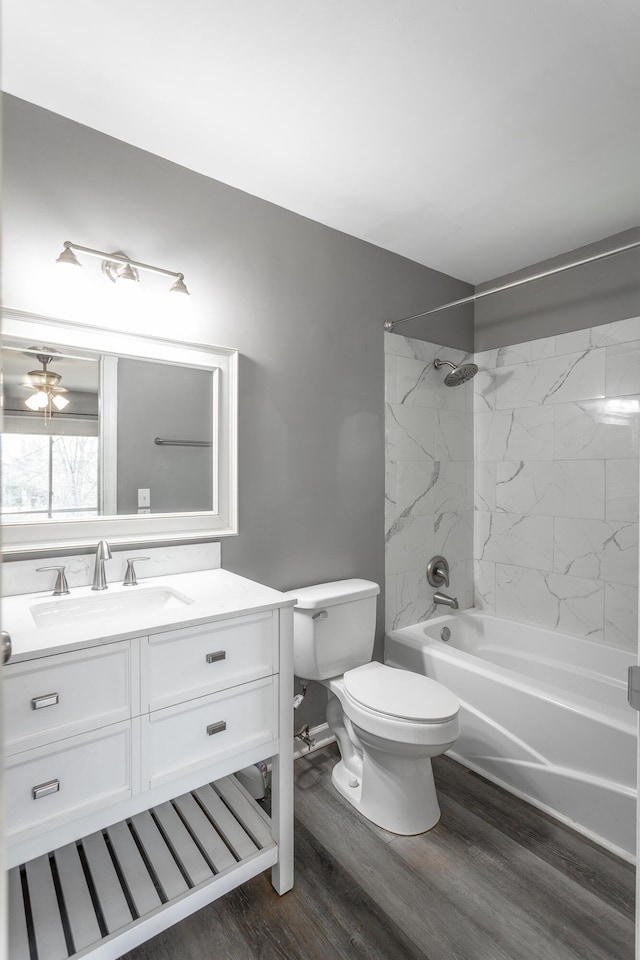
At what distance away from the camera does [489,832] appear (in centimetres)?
196

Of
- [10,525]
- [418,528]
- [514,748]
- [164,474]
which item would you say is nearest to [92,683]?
[10,525]

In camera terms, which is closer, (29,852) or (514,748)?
(29,852)

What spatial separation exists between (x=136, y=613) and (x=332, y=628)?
3.05 ft

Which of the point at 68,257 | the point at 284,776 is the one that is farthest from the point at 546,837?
the point at 68,257

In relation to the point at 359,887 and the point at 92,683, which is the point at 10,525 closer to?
the point at 92,683

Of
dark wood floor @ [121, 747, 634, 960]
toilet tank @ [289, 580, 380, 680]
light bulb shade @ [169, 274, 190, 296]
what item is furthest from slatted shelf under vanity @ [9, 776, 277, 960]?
light bulb shade @ [169, 274, 190, 296]

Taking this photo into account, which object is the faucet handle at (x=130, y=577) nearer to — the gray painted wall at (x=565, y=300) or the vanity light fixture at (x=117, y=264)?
the vanity light fixture at (x=117, y=264)

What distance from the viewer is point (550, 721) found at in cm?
208

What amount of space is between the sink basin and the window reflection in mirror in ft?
0.94

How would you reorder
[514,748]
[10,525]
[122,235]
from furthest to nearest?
[514,748]
[122,235]
[10,525]

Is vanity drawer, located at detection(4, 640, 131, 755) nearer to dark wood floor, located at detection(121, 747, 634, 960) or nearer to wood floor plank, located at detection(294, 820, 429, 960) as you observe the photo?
dark wood floor, located at detection(121, 747, 634, 960)

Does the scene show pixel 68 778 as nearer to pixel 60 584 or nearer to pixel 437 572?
pixel 60 584

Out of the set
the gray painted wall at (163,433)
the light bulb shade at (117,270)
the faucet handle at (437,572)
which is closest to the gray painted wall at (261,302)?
the light bulb shade at (117,270)

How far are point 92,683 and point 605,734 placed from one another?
1724 millimetres
